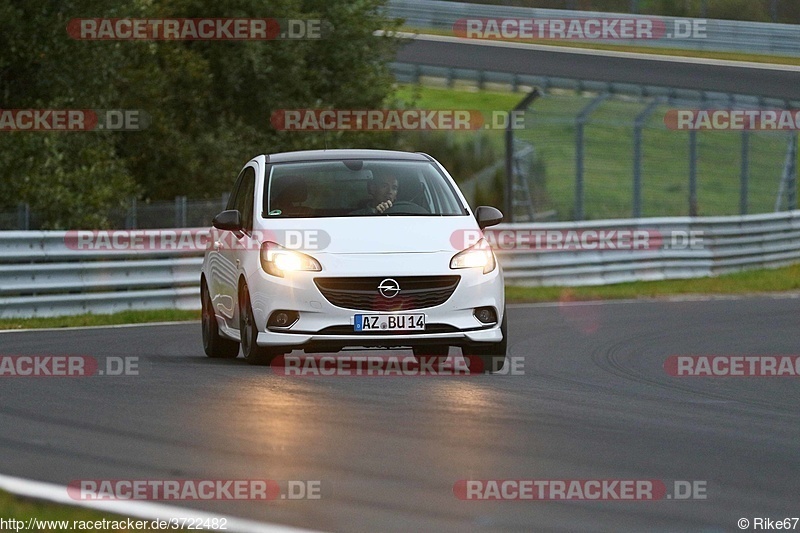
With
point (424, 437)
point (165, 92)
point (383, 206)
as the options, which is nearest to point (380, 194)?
point (383, 206)

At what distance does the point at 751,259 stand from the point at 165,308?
43.3 ft

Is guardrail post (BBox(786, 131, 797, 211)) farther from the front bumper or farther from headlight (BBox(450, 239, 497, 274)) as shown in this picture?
the front bumper

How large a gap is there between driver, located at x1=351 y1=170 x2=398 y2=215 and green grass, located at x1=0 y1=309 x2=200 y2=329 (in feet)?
19.6

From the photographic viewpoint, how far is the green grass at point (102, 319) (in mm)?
17281

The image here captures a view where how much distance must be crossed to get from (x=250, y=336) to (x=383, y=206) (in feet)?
4.70

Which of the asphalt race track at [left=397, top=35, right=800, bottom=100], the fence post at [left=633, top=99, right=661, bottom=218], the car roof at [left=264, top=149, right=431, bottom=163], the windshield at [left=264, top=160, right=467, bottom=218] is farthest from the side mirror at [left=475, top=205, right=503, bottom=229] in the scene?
the asphalt race track at [left=397, top=35, right=800, bottom=100]

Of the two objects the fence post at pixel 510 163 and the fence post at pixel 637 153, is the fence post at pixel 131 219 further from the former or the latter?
the fence post at pixel 637 153

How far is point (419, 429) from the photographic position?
847 centimetres

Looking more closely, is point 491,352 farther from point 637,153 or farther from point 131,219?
point 637,153

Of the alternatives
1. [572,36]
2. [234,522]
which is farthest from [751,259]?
[234,522]

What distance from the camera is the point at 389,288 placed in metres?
11.2

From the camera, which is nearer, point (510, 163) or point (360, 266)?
point (360, 266)

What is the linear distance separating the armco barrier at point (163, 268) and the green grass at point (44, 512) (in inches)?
454

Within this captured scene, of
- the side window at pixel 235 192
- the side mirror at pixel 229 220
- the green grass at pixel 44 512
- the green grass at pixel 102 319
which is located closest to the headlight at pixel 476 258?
the side mirror at pixel 229 220
